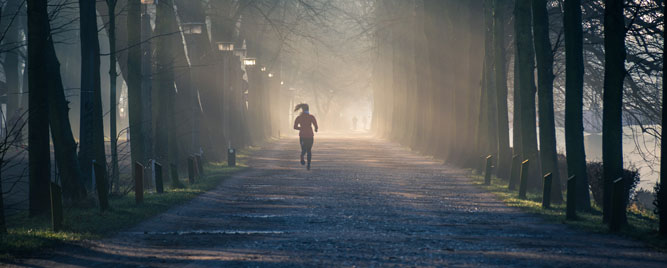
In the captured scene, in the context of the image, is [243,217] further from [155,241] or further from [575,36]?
[575,36]

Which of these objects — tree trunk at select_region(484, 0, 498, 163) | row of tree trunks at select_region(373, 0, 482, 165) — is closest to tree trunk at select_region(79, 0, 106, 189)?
tree trunk at select_region(484, 0, 498, 163)

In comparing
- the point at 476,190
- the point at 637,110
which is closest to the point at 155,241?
the point at 476,190

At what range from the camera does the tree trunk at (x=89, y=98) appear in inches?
512

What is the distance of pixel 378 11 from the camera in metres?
39.3

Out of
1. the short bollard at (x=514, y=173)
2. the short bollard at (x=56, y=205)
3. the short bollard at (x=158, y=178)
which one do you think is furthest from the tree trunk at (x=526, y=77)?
the short bollard at (x=56, y=205)

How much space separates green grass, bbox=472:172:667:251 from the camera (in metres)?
9.78

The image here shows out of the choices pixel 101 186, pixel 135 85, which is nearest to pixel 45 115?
pixel 101 186

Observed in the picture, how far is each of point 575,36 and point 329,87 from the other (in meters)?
69.0

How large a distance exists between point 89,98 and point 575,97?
893 centimetres

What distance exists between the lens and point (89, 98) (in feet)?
42.6

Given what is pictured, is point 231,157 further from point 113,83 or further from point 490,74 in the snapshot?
point 113,83

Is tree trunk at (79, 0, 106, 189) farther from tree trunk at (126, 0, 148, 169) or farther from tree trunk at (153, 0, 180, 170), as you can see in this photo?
tree trunk at (153, 0, 180, 170)

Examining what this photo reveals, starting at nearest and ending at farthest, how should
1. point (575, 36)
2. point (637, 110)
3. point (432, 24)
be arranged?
point (575, 36) → point (637, 110) → point (432, 24)

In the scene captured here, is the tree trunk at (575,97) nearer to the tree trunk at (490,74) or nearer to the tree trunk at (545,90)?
the tree trunk at (545,90)
